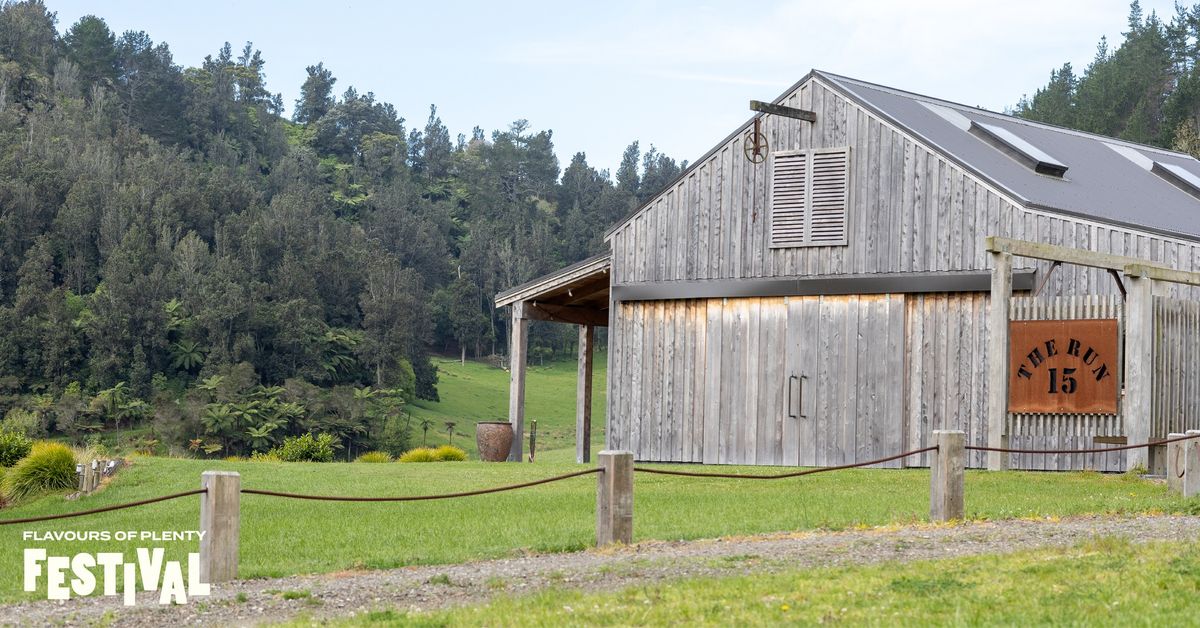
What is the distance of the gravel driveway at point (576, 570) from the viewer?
9.71 meters

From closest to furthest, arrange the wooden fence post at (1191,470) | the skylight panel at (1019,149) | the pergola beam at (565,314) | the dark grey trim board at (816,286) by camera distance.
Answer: the wooden fence post at (1191,470), the dark grey trim board at (816,286), the skylight panel at (1019,149), the pergola beam at (565,314)

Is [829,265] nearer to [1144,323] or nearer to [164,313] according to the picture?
[1144,323]

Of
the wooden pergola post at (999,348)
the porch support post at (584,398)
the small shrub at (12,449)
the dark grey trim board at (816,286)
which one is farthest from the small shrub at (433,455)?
the wooden pergola post at (999,348)

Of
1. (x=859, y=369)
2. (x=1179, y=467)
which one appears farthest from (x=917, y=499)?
(x=859, y=369)

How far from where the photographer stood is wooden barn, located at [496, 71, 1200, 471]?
856 inches

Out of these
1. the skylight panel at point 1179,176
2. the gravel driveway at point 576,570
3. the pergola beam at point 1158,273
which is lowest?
the gravel driveway at point 576,570

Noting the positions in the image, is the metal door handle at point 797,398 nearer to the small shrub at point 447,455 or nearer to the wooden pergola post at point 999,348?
the wooden pergola post at point 999,348

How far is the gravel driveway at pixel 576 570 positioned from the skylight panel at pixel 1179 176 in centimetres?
1475

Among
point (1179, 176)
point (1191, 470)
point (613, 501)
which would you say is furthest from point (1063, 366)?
point (1179, 176)

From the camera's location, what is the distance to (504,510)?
54.8ft

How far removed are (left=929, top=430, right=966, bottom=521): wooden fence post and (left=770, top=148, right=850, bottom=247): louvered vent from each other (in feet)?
32.6

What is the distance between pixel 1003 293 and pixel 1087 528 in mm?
6195

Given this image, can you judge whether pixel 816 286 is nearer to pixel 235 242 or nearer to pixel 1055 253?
pixel 1055 253

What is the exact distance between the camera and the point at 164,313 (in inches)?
3120
